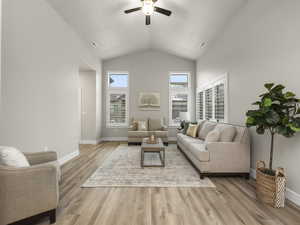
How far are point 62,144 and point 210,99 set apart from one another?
14.2 ft

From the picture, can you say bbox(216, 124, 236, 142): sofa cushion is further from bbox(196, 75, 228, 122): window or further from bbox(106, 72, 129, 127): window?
bbox(106, 72, 129, 127): window

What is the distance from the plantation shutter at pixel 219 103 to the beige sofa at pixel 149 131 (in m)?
1.96

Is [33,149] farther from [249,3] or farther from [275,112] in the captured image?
[249,3]

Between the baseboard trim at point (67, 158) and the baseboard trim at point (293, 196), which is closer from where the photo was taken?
the baseboard trim at point (293, 196)

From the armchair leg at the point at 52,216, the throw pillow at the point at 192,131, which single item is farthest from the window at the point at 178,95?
the armchair leg at the point at 52,216

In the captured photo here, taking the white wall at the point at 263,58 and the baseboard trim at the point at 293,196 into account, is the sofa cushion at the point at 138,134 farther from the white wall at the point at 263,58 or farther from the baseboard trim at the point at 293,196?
the baseboard trim at the point at 293,196

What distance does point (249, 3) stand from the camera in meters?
3.08

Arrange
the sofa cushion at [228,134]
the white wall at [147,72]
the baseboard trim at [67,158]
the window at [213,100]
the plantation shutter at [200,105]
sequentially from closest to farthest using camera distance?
the sofa cushion at [228,134] → the baseboard trim at [67,158] → the window at [213,100] → the plantation shutter at [200,105] → the white wall at [147,72]

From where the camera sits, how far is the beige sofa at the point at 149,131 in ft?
18.9

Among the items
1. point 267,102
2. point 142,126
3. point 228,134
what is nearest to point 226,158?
point 228,134

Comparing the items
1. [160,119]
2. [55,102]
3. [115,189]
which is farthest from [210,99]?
[55,102]

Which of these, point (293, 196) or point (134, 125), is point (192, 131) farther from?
point (293, 196)

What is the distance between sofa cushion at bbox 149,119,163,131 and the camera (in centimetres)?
625

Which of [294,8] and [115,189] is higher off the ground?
[294,8]
